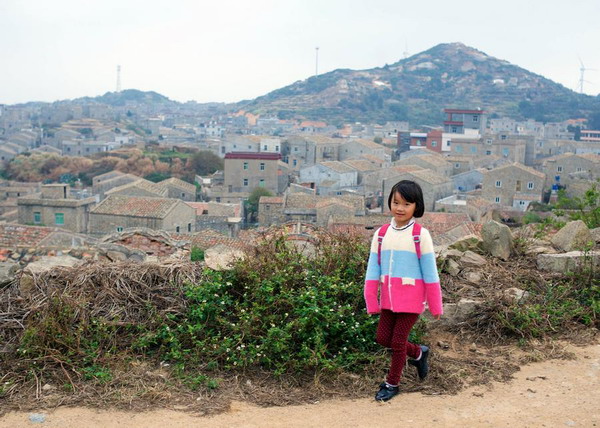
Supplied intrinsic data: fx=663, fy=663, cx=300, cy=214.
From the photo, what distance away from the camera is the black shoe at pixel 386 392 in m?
4.06

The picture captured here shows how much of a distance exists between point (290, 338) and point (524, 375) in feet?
5.20

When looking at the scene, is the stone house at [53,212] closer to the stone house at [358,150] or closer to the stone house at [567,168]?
the stone house at [567,168]

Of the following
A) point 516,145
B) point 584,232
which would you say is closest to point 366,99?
point 516,145

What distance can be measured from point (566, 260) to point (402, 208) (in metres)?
2.59

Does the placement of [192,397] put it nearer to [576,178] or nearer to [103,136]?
[576,178]

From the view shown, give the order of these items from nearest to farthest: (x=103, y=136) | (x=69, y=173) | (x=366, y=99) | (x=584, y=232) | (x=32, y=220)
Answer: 1. (x=584, y=232)
2. (x=32, y=220)
3. (x=69, y=173)
4. (x=103, y=136)
5. (x=366, y=99)

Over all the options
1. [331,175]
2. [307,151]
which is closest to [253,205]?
[331,175]

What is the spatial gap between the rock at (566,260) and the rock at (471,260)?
55 centimetres

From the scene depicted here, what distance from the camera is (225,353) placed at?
14.5ft

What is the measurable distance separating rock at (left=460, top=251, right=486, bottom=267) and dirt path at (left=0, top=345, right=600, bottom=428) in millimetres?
1809

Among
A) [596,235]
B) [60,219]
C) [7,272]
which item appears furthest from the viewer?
[60,219]

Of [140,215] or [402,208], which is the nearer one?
[402,208]

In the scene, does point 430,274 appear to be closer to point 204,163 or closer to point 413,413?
point 413,413

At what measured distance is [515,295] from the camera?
17.7 ft
